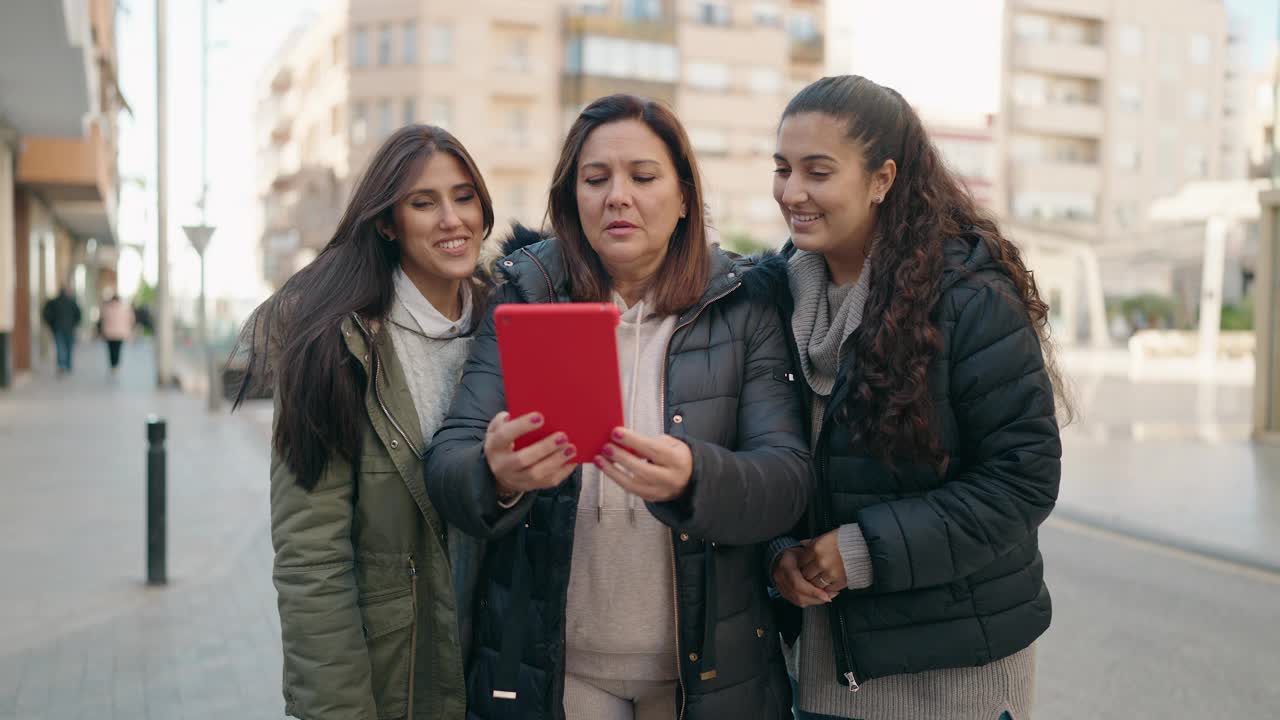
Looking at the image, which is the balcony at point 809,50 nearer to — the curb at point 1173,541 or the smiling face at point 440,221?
the curb at point 1173,541

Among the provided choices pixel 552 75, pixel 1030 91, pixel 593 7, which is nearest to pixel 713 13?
pixel 593 7

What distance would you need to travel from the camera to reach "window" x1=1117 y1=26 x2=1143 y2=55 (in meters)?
58.4

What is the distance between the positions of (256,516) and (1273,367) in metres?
12.7

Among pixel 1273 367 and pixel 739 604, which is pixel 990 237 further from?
pixel 1273 367

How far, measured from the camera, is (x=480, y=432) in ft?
7.36

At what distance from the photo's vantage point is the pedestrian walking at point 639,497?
88.0 inches

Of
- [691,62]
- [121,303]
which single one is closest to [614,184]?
[121,303]

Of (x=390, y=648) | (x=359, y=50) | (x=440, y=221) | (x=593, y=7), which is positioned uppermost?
(x=593, y=7)

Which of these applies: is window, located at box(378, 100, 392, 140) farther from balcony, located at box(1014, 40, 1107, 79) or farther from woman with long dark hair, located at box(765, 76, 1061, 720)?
woman with long dark hair, located at box(765, 76, 1061, 720)

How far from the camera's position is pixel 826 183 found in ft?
7.53

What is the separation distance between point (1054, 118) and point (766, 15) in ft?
55.1

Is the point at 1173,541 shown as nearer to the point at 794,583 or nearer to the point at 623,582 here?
the point at 794,583

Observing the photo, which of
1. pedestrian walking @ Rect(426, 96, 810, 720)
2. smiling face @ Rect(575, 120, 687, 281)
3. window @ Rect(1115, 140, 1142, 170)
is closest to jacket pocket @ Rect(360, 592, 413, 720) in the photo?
pedestrian walking @ Rect(426, 96, 810, 720)

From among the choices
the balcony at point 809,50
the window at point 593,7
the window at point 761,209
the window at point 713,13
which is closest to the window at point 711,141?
the window at point 761,209
